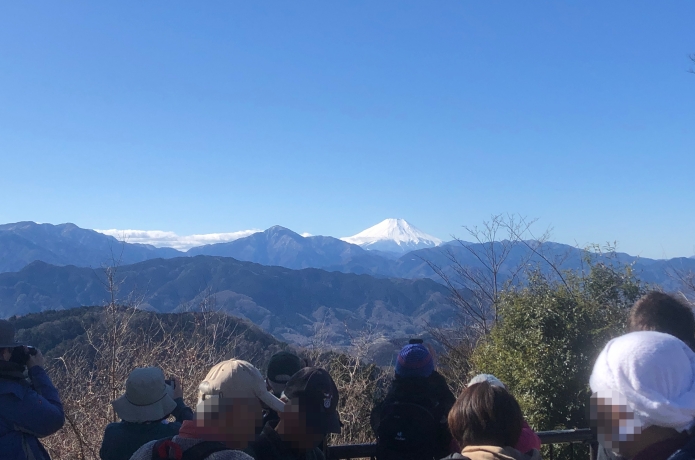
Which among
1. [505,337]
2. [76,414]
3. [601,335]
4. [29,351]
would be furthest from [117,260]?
[601,335]

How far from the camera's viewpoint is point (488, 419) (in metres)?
2.07

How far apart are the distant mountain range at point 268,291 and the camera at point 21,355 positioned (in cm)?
8303

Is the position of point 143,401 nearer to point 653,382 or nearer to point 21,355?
point 21,355

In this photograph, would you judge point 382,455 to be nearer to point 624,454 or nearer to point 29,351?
point 624,454

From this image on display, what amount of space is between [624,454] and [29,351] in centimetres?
319

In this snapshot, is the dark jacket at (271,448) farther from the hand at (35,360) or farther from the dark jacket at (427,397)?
the hand at (35,360)

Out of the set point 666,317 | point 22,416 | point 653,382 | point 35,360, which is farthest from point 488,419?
point 35,360

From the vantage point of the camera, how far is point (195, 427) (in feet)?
6.72

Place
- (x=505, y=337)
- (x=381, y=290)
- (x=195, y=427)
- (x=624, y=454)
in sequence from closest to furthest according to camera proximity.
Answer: (x=624, y=454) < (x=195, y=427) < (x=505, y=337) < (x=381, y=290)

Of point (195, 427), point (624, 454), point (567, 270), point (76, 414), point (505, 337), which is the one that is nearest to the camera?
point (624, 454)

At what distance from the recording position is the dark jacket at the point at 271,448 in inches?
101

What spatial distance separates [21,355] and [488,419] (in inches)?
107

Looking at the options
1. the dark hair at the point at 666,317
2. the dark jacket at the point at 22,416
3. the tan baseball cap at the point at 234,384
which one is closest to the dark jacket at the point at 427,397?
the tan baseball cap at the point at 234,384

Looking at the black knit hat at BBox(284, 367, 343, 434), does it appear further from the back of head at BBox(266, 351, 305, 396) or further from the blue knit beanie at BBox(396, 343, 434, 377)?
the back of head at BBox(266, 351, 305, 396)
